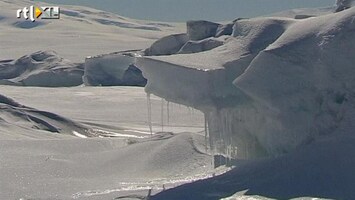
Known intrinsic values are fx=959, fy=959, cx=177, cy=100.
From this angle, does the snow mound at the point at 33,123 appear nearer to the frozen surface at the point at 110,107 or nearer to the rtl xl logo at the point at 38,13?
the frozen surface at the point at 110,107

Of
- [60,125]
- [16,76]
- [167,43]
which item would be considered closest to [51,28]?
[16,76]

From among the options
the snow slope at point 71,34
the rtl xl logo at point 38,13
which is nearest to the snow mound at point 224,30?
the snow slope at point 71,34

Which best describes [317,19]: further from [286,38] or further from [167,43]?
[167,43]

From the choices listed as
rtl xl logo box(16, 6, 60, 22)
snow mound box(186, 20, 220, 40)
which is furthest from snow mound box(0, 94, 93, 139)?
rtl xl logo box(16, 6, 60, 22)

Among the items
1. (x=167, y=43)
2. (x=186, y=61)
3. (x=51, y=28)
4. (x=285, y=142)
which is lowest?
(x=51, y=28)

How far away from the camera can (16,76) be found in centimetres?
1956

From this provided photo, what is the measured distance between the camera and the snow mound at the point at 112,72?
57.8 ft

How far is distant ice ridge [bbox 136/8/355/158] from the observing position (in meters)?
6.00

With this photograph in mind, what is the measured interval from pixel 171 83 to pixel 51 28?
2780 cm

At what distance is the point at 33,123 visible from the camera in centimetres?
1054

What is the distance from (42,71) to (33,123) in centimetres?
829

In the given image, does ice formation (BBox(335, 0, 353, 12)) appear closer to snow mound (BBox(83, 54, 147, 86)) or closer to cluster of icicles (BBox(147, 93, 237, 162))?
cluster of icicles (BBox(147, 93, 237, 162))

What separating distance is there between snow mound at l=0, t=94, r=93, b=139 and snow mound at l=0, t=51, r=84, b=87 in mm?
6899

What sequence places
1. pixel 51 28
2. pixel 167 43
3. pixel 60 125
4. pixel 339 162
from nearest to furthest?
pixel 339 162
pixel 60 125
pixel 167 43
pixel 51 28
